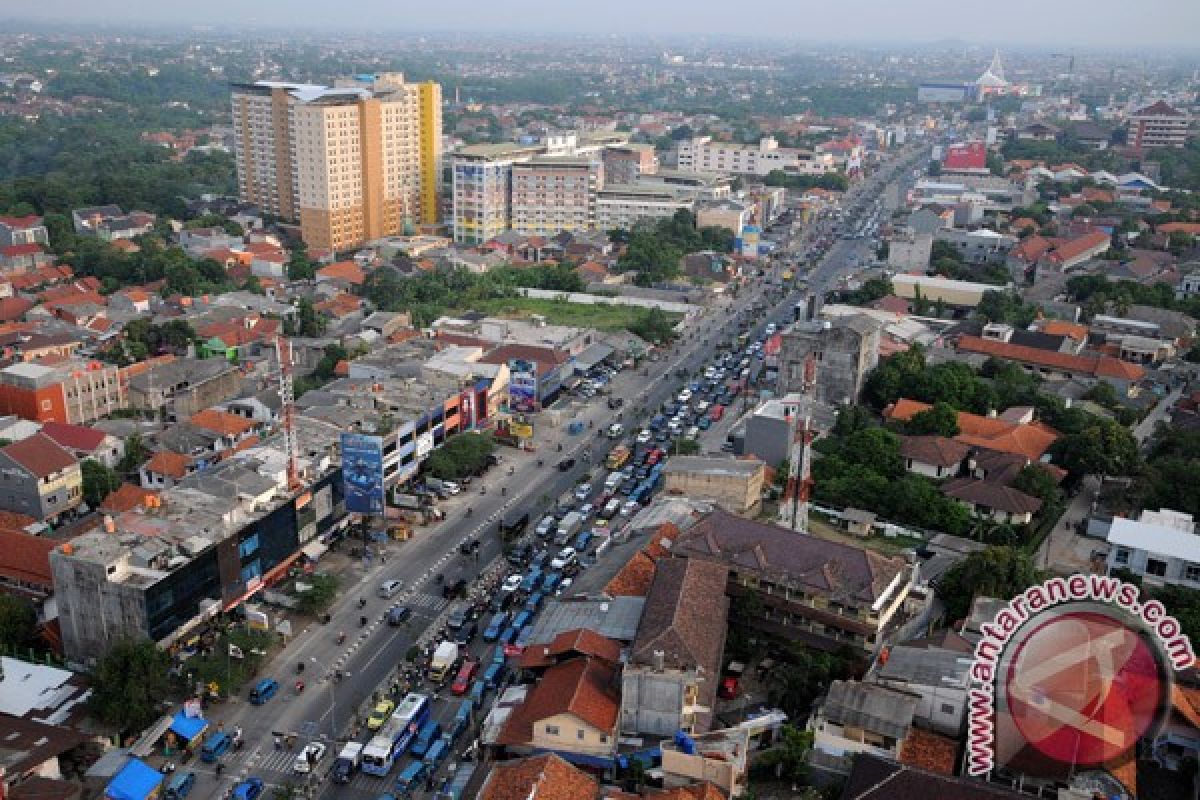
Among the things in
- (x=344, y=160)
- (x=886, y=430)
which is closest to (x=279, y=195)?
(x=344, y=160)

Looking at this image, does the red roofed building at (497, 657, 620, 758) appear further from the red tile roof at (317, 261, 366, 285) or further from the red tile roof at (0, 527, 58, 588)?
the red tile roof at (317, 261, 366, 285)

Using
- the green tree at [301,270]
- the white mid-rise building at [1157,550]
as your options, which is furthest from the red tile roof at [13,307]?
the white mid-rise building at [1157,550]

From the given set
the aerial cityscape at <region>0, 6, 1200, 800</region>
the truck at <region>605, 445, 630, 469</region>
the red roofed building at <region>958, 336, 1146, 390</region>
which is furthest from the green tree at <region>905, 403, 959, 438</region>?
the truck at <region>605, 445, 630, 469</region>

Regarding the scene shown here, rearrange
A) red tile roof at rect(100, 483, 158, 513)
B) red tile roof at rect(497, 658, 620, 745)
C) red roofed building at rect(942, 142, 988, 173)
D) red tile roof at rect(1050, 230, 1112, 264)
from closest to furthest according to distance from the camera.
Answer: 1. red tile roof at rect(497, 658, 620, 745)
2. red tile roof at rect(100, 483, 158, 513)
3. red tile roof at rect(1050, 230, 1112, 264)
4. red roofed building at rect(942, 142, 988, 173)

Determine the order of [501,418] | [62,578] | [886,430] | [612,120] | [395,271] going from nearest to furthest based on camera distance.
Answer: [62,578], [886,430], [501,418], [395,271], [612,120]

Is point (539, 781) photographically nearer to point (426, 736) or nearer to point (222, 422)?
point (426, 736)

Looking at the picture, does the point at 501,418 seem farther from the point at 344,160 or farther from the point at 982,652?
the point at 344,160
